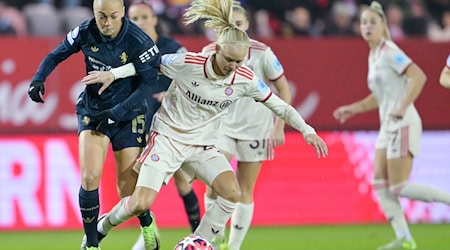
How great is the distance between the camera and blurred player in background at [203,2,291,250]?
29.8 ft

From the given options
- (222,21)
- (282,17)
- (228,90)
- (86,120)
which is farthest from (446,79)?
(282,17)

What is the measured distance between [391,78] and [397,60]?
0.21 meters

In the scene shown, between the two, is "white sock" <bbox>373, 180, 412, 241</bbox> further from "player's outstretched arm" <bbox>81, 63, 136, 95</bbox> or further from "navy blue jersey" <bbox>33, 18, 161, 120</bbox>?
"player's outstretched arm" <bbox>81, 63, 136, 95</bbox>

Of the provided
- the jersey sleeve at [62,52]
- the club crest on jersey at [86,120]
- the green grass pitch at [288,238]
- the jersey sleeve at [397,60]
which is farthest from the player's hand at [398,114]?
the jersey sleeve at [62,52]

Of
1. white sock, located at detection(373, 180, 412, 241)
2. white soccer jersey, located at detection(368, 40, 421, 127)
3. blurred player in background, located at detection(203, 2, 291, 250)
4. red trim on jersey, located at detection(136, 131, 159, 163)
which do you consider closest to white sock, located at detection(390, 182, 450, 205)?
white sock, located at detection(373, 180, 412, 241)

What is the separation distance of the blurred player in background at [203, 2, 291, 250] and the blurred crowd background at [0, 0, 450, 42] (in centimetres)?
467

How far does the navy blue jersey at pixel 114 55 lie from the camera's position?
7887mm

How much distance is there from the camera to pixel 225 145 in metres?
9.21

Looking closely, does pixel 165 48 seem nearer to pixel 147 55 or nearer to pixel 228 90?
pixel 147 55

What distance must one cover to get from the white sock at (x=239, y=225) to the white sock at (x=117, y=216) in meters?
1.25

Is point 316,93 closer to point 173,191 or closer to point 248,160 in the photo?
point 173,191

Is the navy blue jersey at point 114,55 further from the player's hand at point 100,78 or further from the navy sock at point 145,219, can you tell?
the navy sock at point 145,219

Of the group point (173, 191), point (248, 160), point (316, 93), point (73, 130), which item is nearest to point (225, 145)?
point (248, 160)

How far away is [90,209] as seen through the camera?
795 centimetres
